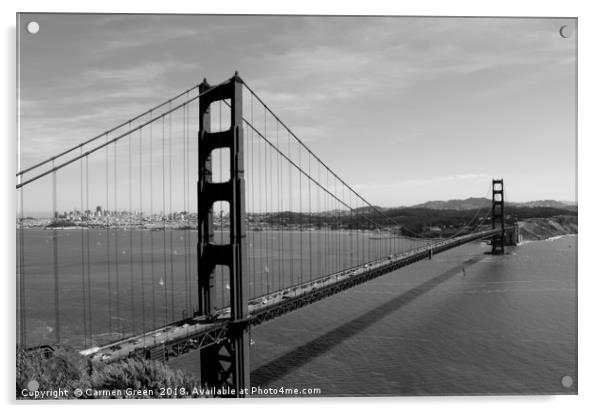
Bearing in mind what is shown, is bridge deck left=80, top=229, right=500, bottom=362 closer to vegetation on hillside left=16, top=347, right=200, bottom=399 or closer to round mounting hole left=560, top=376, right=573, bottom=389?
vegetation on hillside left=16, top=347, right=200, bottom=399

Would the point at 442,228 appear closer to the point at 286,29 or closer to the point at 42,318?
the point at 42,318

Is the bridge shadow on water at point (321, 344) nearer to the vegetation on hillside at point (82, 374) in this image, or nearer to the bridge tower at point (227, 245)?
the bridge tower at point (227, 245)

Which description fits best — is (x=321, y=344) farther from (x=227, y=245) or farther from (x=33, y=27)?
(x=33, y=27)

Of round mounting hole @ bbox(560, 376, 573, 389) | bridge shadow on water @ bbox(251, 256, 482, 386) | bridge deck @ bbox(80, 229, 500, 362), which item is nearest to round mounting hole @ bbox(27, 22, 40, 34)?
bridge deck @ bbox(80, 229, 500, 362)

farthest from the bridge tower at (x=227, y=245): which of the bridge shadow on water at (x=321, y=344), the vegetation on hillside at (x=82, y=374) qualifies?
the bridge shadow on water at (x=321, y=344)

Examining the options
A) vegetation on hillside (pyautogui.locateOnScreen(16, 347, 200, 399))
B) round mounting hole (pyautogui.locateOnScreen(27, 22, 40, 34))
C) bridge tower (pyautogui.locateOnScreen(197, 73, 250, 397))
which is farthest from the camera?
bridge tower (pyautogui.locateOnScreen(197, 73, 250, 397))

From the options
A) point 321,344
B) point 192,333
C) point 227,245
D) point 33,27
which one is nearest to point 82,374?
point 192,333
